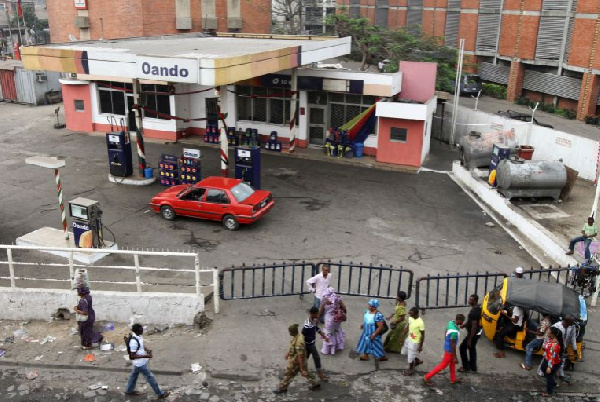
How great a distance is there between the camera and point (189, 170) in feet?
67.7

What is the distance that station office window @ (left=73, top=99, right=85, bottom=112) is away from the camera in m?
30.7

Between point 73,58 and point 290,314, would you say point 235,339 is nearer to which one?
point 290,314

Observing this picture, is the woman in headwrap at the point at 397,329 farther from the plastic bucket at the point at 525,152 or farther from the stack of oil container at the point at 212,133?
the stack of oil container at the point at 212,133

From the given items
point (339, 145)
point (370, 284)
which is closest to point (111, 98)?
point (339, 145)

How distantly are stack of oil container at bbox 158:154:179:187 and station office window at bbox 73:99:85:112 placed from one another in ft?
40.3


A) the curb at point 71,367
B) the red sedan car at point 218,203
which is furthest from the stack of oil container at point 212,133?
the curb at point 71,367

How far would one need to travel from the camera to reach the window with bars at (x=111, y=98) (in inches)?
1176

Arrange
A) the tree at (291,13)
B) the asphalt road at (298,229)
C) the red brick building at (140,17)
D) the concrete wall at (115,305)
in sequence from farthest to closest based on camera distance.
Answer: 1. the tree at (291,13)
2. the red brick building at (140,17)
3. the concrete wall at (115,305)
4. the asphalt road at (298,229)

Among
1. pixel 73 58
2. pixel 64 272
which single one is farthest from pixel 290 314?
pixel 73 58

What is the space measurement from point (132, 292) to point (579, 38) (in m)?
34.8

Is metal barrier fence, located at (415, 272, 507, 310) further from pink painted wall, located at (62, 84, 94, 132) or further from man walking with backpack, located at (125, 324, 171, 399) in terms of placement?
pink painted wall, located at (62, 84, 94, 132)

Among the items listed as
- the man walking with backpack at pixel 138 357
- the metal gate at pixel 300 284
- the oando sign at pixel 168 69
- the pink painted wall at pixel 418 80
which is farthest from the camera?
the pink painted wall at pixel 418 80

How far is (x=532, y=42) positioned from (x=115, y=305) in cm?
3859

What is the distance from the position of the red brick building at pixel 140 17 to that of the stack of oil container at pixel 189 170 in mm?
15189
